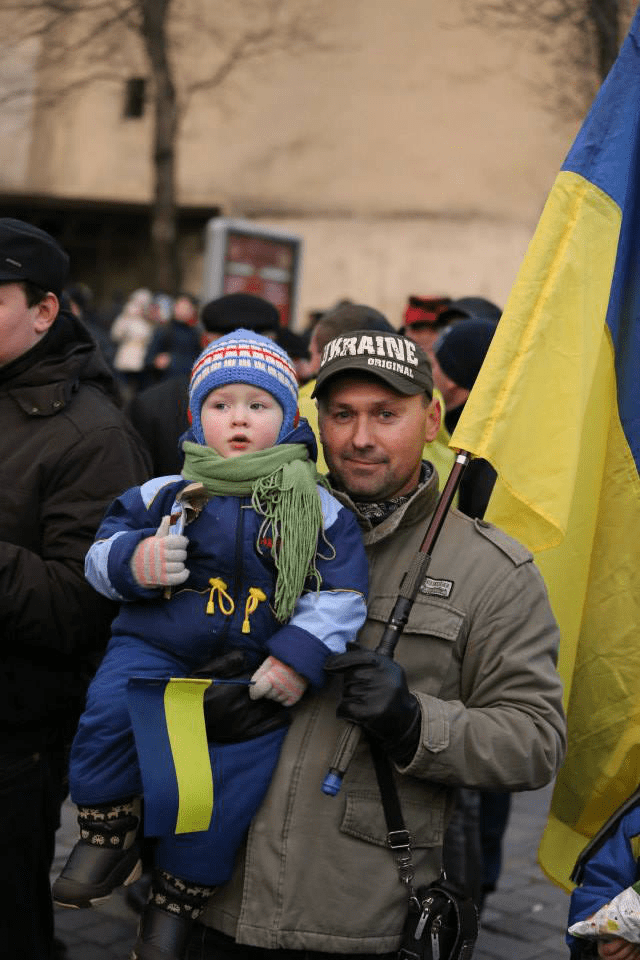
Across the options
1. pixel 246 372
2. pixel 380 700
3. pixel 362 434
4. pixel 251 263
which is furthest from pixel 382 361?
pixel 251 263

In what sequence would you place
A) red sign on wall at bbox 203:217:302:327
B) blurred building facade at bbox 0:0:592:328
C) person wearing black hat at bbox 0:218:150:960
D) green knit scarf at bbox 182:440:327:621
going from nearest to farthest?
green knit scarf at bbox 182:440:327:621 < person wearing black hat at bbox 0:218:150:960 < red sign on wall at bbox 203:217:302:327 < blurred building facade at bbox 0:0:592:328

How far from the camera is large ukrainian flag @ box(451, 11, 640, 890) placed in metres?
3.37

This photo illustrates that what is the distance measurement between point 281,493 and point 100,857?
87cm

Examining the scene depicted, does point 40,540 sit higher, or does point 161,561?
point 161,561

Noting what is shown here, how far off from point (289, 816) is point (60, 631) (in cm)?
103

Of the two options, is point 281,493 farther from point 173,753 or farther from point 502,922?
point 502,922

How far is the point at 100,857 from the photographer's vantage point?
3.09 m

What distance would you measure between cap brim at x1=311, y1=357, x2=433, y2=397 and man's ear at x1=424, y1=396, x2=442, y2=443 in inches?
5.4

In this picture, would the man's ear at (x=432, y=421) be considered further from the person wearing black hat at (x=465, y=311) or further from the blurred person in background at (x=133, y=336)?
the blurred person in background at (x=133, y=336)

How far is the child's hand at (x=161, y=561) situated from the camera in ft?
9.82

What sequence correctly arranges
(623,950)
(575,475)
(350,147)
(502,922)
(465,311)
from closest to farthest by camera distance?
(623,950)
(575,475)
(502,922)
(465,311)
(350,147)

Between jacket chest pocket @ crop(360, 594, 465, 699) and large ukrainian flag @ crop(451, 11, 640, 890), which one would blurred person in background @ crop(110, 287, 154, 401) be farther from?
jacket chest pocket @ crop(360, 594, 465, 699)

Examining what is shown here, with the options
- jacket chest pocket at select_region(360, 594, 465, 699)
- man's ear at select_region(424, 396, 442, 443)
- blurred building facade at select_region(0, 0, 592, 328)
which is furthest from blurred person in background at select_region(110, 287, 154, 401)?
jacket chest pocket at select_region(360, 594, 465, 699)

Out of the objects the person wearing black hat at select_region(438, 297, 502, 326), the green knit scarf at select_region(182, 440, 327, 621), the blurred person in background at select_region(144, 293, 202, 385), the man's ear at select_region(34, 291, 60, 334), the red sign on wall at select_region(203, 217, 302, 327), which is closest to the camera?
the green knit scarf at select_region(182, 440, 327, 621)
